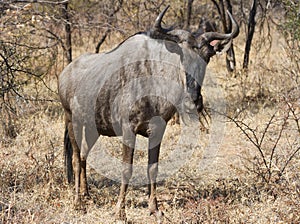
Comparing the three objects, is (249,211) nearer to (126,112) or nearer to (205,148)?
(126,112)

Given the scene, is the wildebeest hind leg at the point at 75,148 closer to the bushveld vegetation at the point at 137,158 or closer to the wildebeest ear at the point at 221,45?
the bushveld vegetation at the point at 137,158

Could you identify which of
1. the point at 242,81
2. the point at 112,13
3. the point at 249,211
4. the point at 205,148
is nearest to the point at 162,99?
the point at 249,211

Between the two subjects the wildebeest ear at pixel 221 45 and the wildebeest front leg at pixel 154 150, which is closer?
the wildebeest front leg at pixel 154 150

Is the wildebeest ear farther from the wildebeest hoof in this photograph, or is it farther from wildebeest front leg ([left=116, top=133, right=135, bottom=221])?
the wildebeest hoof

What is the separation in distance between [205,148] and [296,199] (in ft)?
10.1

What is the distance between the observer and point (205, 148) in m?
7.33

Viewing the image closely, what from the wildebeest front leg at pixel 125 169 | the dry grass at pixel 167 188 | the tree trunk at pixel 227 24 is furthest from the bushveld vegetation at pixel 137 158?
the tree trunk at pixel 227 24

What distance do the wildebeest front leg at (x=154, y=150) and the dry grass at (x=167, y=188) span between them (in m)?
0.13

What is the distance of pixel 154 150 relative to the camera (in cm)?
510

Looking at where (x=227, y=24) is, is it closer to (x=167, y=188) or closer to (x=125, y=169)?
(x=167, y=188)

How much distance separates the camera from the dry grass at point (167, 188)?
4.32 m

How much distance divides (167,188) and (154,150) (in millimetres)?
854

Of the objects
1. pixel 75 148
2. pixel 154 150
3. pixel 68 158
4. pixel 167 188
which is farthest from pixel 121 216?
pixel 68 158

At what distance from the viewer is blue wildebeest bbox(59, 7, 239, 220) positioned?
4695 mm
